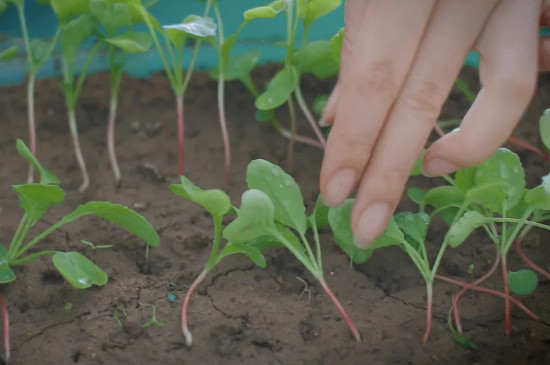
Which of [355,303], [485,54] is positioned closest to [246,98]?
[355,303]

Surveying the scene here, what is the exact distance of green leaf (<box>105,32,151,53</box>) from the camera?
1.24 metres

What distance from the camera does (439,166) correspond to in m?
0.87

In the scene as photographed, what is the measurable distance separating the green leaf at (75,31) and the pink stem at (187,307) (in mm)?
577

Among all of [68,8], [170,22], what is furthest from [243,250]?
[170,22]

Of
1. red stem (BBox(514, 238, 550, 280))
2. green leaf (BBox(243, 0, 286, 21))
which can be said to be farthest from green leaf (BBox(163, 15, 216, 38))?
red stem (BBox(514, 238, 550, 280))

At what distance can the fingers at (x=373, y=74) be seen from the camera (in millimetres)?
793

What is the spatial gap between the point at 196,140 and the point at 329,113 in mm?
487

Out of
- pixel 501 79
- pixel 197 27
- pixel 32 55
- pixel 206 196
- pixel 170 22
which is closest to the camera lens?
pixel 501 79

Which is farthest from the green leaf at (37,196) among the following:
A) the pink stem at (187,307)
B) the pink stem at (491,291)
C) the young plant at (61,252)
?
the pink stem at (491,291)

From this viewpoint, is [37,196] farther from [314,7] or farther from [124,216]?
[314,7]

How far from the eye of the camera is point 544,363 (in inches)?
37.1

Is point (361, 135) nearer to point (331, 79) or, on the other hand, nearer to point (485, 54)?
point (485, 54)

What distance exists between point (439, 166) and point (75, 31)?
796mm

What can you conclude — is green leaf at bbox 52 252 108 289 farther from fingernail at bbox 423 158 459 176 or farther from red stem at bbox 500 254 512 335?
red stem at bbox 500 254 512 335
